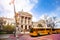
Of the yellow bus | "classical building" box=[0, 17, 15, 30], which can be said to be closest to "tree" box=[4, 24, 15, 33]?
"classical building" box=[0, 17, 15, 30]

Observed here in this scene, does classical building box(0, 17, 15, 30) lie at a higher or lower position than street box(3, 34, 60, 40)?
higher

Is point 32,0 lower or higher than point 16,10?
higher

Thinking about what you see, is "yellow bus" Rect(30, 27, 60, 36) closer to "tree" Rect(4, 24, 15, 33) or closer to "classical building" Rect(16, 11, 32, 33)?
"classical building" Rect(16, 11, 32, 33)

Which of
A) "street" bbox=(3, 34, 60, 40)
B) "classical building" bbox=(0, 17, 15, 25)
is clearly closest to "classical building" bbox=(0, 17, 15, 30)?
"classical building" bbox=(0, 17, 15, 25)

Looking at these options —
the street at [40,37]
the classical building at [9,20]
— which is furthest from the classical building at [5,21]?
the street at [40,37]

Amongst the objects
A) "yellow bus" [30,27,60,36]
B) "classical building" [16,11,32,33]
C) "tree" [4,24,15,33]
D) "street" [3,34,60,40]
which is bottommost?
"street" [3,34,60,40]

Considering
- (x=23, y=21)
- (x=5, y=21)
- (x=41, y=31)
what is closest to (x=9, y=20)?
(x=5, y=21)

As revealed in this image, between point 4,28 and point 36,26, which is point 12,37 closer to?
point 4,28

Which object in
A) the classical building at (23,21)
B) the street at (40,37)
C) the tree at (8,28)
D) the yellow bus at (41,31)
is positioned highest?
the classical building at (23,21)

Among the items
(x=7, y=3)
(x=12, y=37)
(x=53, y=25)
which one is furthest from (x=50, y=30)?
(x=7, y=3)

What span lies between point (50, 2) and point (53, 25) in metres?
0.28

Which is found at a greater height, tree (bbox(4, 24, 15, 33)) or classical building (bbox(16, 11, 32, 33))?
classical building (bbox(16, 11, 32, 33))

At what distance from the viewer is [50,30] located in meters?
1.67

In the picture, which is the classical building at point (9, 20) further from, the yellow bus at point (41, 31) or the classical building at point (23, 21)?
the yellow bus at point (41, 31)
